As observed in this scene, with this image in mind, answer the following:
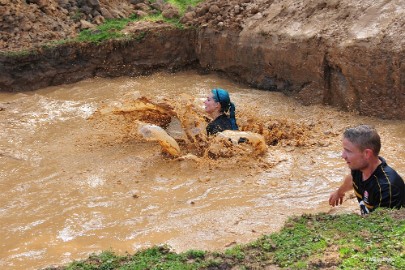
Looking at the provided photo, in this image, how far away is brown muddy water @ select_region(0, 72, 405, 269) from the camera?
4934mm

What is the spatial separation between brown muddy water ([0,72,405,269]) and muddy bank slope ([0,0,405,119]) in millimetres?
382

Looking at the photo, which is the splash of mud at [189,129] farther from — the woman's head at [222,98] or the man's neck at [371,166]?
the man's neck at [371,166]

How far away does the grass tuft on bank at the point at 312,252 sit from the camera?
333cm

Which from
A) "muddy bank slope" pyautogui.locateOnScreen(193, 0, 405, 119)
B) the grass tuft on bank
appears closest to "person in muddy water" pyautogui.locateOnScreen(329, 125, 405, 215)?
the grass tuft on bank

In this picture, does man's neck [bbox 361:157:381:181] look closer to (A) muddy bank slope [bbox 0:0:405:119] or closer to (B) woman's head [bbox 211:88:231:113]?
(B) woman's head [bbox 211:88:231:113]

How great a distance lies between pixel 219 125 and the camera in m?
7.17

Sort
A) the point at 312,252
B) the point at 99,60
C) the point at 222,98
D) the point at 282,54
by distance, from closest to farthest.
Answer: the point at 312,252 → the point at 222,98 → the point at 282,54 → the point at 99,60

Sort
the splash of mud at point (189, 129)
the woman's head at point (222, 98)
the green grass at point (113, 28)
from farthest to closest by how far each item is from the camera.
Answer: the green grass at point (113, 28) → the woman's head at point (222, 98) → the splash of mud at point (189, 129)

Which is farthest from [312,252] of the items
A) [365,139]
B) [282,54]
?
[282,54]

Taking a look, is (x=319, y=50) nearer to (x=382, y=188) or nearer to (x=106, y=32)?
(x=106, y=32)

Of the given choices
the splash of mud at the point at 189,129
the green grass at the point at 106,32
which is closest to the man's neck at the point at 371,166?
the splash of mud at the point at 189,129

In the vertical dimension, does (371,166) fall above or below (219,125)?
above

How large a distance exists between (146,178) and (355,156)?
3.16 metres

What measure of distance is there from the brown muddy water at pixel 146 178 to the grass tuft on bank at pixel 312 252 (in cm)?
71
